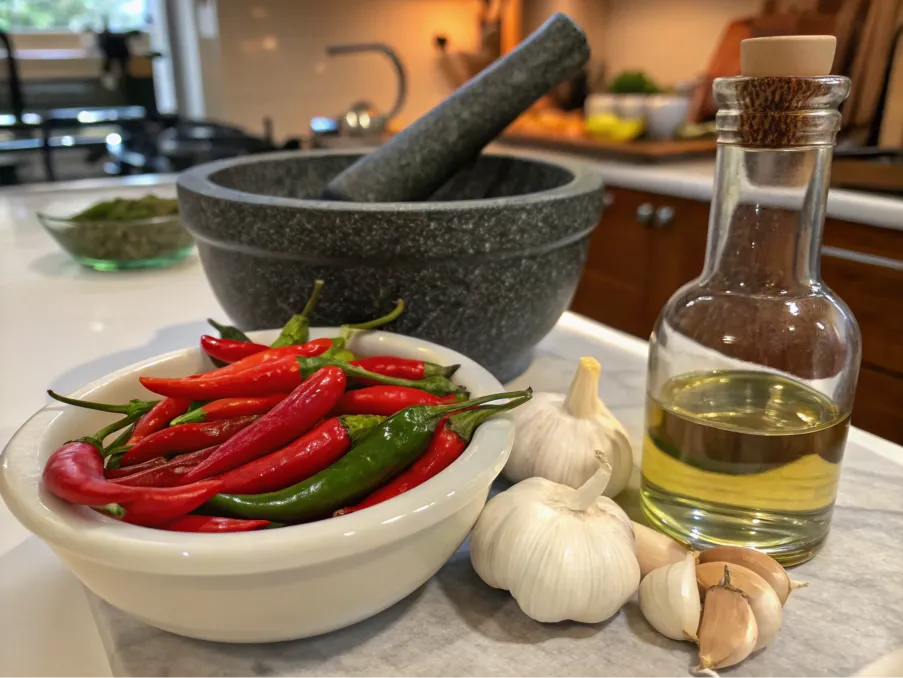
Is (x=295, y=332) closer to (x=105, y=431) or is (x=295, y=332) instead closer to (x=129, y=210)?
(x=105, y=431)

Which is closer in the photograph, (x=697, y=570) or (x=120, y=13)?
(x=697, y=570)

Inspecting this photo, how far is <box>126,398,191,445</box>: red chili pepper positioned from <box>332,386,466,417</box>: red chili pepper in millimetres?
107

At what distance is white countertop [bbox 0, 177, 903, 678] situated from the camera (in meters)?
0.47

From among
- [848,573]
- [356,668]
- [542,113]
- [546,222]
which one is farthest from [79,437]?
[542,113]

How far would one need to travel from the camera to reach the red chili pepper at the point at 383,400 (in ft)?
1.66

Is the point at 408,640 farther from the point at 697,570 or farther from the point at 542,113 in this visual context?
the point at 542,113

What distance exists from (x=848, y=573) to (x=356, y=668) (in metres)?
0.33

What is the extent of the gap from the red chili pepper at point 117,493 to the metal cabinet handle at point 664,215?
159cm

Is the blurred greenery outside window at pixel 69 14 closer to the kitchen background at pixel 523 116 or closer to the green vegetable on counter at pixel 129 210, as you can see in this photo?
the kitchen background at pixel 523 116

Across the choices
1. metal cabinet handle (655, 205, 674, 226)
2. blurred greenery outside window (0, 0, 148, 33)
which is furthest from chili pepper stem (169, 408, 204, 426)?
blurred greenery outside window (0, 0, 148, 33)

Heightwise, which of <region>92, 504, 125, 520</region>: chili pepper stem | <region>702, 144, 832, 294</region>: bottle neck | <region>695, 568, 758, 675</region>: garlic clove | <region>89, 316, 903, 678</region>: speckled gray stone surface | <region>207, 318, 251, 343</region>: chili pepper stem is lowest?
<region>89, 316, 903, 678</region>: speckled gray stone surface

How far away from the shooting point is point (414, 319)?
0.66 metres

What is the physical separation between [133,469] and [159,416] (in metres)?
0.05

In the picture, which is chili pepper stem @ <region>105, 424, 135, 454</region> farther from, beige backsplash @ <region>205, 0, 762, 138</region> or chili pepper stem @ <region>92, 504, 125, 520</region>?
beige backsplash @ <region>205, 0, 762, 138</region>
